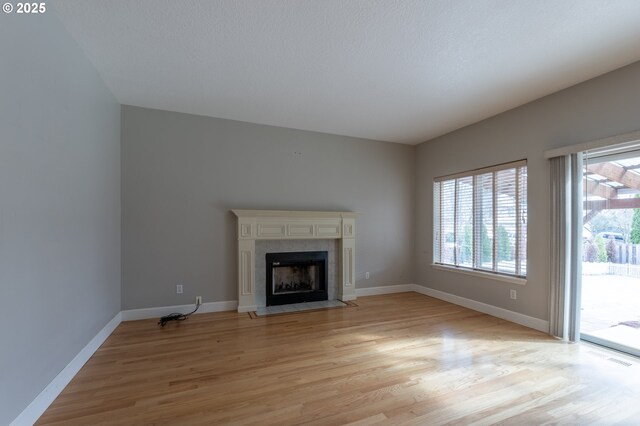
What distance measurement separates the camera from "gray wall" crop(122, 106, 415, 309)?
12.0ft

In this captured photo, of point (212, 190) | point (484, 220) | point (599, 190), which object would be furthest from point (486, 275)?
point (212, 190)

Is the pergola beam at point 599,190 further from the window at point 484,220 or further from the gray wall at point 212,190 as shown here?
the gray wall at point 212,190

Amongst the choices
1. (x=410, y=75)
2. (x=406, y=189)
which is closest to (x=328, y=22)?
(x=410, y=75)

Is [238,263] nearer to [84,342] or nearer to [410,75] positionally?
[84,342]

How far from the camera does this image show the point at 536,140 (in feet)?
11.2

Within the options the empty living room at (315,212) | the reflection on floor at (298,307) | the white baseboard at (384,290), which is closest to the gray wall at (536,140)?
the empty living room at (315,212)

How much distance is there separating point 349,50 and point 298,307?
11.0ft

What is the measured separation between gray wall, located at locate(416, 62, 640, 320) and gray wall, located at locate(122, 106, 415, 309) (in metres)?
1.37

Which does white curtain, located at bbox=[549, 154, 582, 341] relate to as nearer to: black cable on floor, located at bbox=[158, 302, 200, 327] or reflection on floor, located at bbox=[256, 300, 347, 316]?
reflection on floor, located at bbox=[256, 300, 347, 316]

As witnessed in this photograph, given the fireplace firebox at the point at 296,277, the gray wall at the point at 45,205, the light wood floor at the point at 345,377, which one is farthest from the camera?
the fireplace firebox at the point at 296,277

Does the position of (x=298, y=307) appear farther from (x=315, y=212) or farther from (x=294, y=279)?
(x=315, y=212)

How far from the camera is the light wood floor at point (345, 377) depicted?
186cm

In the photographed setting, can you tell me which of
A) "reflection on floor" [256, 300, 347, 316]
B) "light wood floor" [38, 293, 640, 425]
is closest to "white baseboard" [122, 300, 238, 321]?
"light wood floor" [38, 293, 640, 425]

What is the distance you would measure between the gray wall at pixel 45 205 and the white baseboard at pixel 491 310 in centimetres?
462
